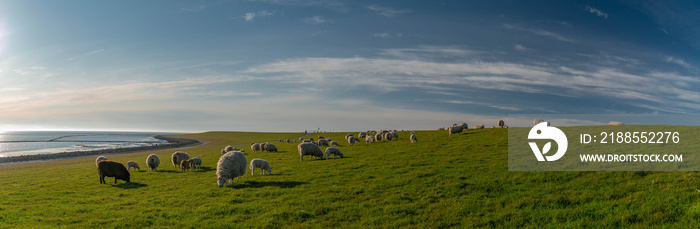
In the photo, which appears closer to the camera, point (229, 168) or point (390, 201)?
point (390, 201)

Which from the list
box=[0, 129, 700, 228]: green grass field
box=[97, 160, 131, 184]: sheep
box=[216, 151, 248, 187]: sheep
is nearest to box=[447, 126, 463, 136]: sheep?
box=[0, 129, 700, 228]: green grass field

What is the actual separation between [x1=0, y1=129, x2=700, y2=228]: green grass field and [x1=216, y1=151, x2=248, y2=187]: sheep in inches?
23.0

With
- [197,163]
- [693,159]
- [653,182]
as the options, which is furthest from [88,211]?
[693,159]

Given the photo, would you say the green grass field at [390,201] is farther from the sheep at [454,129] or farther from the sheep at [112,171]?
the sheep at [454,129]

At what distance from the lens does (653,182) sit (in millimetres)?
12906

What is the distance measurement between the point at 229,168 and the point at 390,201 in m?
10.0

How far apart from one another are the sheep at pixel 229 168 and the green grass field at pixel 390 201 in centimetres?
58

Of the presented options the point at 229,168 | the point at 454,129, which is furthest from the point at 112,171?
the point at 454,129

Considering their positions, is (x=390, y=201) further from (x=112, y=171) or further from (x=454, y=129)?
(x=454, y=129)

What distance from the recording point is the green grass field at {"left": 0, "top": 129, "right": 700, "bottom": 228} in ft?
35.3

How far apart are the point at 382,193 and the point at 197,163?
19.2m

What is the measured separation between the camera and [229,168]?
18.6 meters

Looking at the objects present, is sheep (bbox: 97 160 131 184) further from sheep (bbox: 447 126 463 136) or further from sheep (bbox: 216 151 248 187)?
sheep (bbox: 447 126 463 136)

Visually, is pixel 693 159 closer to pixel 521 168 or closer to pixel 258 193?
pixel 521 168
